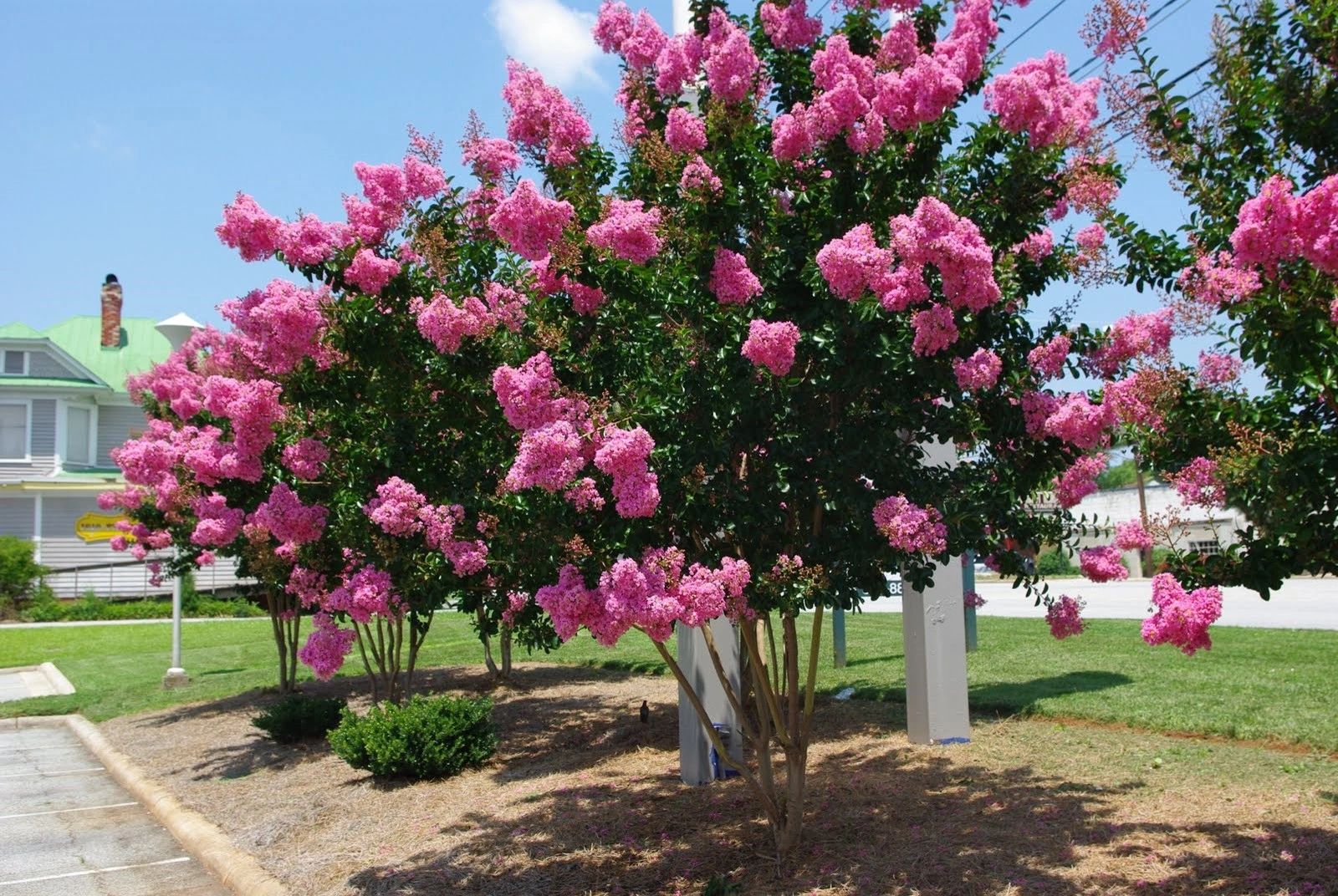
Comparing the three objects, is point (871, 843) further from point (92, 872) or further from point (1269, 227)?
point (92, 872)

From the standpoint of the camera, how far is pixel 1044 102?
4348 mm

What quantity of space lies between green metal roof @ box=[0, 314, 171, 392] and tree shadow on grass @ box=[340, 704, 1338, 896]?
105 ft

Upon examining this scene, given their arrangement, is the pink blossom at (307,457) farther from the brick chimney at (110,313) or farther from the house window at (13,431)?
the brick chimney at (110,313)

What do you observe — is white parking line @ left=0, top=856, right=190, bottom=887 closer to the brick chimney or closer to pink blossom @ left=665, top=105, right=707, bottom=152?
pink blossom @ left=665, top=105, right=707, bottom=152

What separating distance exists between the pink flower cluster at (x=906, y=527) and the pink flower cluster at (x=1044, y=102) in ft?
5.32

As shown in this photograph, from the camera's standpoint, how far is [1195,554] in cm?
397

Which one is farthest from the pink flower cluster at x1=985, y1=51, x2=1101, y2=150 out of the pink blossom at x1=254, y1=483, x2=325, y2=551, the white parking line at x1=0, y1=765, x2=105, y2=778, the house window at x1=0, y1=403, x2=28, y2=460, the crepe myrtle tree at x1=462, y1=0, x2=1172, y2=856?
the house window at x1=0, y1=403, x2=28, y2=460

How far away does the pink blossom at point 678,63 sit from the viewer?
17.5 feet

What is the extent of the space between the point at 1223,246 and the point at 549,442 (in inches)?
99.8

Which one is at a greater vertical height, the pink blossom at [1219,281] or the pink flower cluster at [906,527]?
the pink blossom at [1219,281]

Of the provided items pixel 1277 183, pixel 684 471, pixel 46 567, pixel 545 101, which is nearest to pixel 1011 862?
pixel 684 471

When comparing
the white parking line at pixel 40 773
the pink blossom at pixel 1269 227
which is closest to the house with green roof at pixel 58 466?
the white parking line at pixel 40 773

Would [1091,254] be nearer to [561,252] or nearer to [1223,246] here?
[1223,246]

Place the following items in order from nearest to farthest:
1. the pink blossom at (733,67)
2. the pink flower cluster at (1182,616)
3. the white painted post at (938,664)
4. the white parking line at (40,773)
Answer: the pink flower cluster at (1182,616) < the pink blossom at (733,67) < the white painted post at (938,664) < the white parking line at (40,773)
